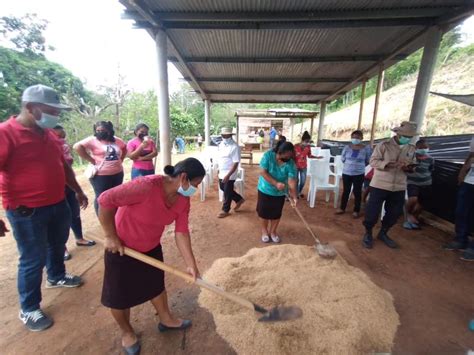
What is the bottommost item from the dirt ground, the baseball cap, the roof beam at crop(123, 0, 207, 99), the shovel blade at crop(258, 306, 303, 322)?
the dirt ground

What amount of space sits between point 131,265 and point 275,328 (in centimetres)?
126

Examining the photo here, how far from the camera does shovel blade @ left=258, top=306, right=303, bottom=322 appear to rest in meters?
1.99

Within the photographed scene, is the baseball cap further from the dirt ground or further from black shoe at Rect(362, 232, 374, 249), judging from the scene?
black shoe at Rect(362, 232, 374, 249)

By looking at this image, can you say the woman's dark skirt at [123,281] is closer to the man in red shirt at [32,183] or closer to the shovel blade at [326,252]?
the man in red shirt at [32,183]

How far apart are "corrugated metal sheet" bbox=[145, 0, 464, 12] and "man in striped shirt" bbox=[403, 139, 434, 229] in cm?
222

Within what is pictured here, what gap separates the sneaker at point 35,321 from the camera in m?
2.03

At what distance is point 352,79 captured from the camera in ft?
26.6

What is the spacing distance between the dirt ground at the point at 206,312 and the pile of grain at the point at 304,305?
14 cm

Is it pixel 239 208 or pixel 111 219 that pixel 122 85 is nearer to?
pixel 239 208

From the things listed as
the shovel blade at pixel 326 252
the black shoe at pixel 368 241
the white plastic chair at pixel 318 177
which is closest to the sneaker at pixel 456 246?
the black shoe at pixel 368 241

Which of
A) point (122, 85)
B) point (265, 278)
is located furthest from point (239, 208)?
point (122, 85)

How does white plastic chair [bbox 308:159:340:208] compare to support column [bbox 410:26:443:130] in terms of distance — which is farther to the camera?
white plastic chair [bbox 308:159:340:208]


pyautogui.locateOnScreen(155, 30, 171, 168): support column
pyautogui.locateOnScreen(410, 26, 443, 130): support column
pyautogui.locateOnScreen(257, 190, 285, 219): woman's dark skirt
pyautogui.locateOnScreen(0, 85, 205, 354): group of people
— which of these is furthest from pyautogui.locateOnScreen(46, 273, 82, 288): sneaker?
pyautogui.locateOnScreen(410, 26, 443, 130): support column

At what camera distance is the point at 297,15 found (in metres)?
4.12
